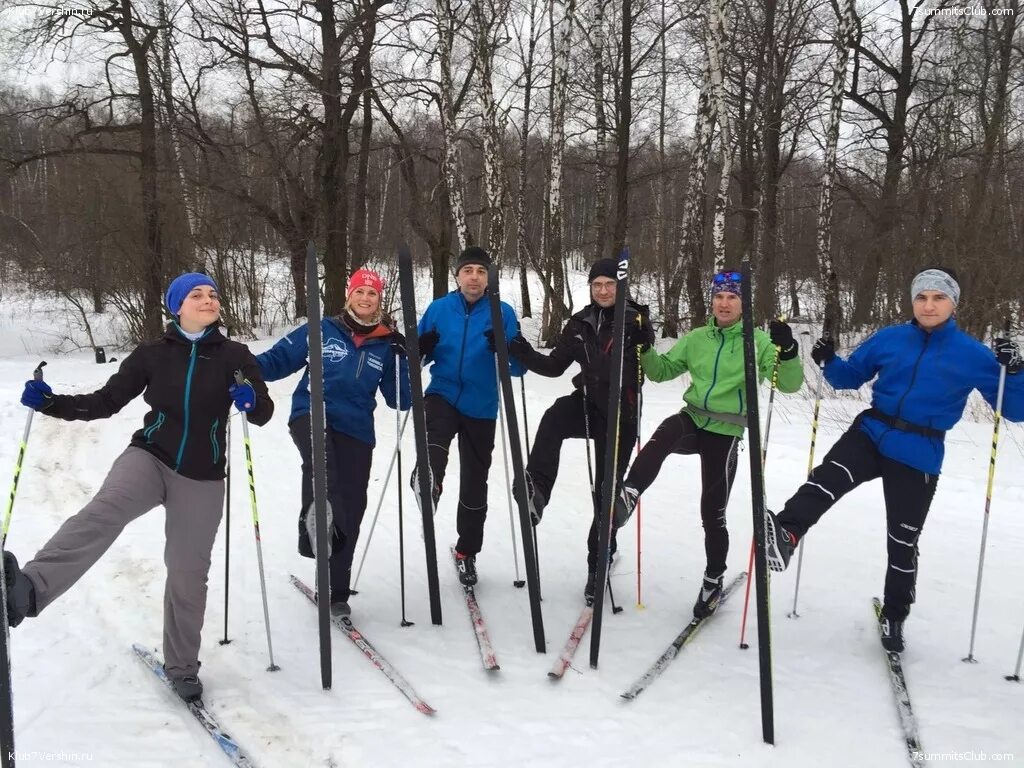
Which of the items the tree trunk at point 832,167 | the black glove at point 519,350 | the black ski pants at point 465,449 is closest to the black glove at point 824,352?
the black glove at point 519,350

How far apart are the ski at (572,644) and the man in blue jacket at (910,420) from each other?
3.59ft

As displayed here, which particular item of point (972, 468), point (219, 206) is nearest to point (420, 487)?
point (972, 468)

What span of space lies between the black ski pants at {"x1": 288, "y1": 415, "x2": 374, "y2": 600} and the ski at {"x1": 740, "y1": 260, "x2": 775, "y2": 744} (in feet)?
5.77

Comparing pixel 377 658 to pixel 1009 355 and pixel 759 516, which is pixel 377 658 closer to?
pixel 759 516

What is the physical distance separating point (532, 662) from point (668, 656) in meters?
0.65

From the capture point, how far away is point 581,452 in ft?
23.2

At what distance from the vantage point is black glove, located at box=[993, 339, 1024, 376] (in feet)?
9.66

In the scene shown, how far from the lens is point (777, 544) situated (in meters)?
2.91

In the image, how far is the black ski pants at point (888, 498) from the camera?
10.2 ft

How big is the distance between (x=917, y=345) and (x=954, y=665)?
5.04 feet

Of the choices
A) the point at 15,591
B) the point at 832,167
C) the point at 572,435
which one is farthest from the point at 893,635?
the point at 832,167

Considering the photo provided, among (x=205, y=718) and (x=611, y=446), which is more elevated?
(x=611, y=446)

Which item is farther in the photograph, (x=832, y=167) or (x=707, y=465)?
(x=832, y=167)

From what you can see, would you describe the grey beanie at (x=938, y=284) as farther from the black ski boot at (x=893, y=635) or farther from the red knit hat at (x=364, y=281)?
the red knit hat at (x=364, y=281)
